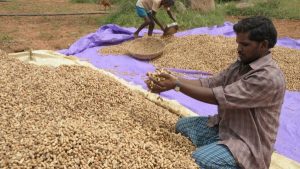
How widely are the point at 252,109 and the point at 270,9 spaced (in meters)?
8.39

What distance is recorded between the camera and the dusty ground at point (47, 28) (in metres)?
7.27

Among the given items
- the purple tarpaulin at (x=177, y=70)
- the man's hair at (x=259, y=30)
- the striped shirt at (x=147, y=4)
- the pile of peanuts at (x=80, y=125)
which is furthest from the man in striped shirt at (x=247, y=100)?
the striped shirt at (x=147, y=4)

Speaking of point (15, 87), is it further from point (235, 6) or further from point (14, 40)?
point (235, 6)

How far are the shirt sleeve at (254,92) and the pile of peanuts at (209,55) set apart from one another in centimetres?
274

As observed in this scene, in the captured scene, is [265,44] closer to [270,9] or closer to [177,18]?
[177,18]

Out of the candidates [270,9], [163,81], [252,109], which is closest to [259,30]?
[252,109]

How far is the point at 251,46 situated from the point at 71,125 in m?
1.35

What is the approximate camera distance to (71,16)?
1003 cm

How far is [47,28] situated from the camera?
8.66 meters

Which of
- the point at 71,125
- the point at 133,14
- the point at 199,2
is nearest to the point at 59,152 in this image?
the point at 71,125

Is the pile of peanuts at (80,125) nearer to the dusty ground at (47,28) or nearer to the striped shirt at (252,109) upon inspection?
the striped shirt at (252,109)

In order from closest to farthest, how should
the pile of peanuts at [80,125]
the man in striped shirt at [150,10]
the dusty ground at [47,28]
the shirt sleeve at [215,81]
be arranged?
the pile of peanuts at [80,125] → the shirt sleeve at [215,81] → the man in striped shirt at [150,10] → the dusty ground at [47,28]

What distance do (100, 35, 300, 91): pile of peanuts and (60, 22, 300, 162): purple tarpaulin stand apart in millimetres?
236

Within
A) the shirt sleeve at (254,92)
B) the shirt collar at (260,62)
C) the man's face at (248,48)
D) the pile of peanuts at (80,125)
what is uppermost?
the man's face at (248,48)
